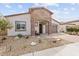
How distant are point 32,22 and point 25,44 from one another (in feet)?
1.59

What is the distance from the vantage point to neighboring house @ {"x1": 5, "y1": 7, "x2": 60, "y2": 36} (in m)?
4.22

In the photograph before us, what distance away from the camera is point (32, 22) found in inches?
168

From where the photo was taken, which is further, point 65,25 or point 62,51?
point 65,25

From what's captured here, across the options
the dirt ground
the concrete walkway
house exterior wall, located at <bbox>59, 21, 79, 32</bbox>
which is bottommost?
the concrete walkway

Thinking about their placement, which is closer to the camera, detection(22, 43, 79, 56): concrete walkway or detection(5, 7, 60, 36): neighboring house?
detection(22, 43, 79, 56): concrete walkway

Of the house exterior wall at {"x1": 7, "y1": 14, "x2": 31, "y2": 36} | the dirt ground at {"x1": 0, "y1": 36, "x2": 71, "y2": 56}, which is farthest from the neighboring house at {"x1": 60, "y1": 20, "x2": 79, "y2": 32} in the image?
the house exterior wall at {"x1": 7, "y1": 14, "x2": 31, "y2": 36}

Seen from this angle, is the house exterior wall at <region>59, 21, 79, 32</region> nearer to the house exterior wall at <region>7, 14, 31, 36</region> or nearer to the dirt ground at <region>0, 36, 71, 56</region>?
the dirt ground at <region>0, 36, 71, 56</region>

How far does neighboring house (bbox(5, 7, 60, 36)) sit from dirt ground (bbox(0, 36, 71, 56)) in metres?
0.14

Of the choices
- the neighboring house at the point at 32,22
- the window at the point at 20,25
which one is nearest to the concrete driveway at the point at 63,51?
the neighboring house at the point at 32,22

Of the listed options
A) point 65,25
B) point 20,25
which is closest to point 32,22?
point 20,25

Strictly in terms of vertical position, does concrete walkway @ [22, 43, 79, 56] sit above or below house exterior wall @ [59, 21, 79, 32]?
below

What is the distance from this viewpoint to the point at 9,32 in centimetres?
421

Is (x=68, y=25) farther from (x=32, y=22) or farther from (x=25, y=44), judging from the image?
(x=25, y=44)

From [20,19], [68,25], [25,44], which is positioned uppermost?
[20,19]
